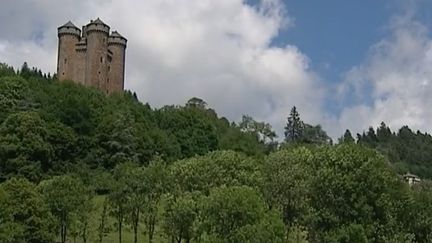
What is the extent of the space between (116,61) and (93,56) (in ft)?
14.2

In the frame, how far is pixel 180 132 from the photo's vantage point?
4016 inches

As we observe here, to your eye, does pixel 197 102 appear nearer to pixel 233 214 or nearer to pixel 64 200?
pixel 64 200

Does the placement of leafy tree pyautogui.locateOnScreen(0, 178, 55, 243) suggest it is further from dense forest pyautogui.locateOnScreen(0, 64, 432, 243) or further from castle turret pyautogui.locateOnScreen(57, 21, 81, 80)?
castle turret pyautogui.locateOnScreen(57, 21, 81, 80)

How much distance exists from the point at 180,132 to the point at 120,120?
15.4m

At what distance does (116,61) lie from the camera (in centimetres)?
11350

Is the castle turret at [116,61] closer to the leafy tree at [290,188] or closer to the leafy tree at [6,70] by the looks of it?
the leafy tree at [6,70]

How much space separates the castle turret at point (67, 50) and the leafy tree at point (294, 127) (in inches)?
2011

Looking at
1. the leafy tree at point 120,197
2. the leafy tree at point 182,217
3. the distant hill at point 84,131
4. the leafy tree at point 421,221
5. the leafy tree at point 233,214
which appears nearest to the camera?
the leafy tree at point 233,214

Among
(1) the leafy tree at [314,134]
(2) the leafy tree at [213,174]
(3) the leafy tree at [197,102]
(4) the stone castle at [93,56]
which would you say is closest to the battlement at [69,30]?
(4) the stone castle at [93,56]

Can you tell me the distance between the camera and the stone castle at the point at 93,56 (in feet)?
364

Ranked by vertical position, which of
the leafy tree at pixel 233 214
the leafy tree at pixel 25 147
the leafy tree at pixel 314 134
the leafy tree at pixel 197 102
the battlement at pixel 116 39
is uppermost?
the battlement at pixel 116 39

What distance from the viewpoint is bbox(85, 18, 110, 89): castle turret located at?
11056 cm

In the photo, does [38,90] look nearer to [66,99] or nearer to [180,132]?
[66,99]

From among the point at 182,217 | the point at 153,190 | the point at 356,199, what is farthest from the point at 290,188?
the point at 153,190
